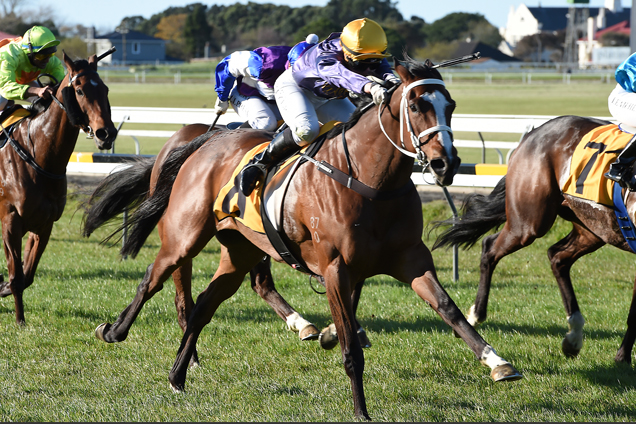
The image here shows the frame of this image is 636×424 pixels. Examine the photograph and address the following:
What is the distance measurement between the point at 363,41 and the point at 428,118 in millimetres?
816

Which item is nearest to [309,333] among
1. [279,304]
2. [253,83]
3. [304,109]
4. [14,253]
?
[279,304]

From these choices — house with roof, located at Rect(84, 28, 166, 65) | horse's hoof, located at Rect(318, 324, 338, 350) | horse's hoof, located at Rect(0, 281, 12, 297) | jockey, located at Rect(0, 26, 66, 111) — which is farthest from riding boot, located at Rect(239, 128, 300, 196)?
house with roof, located at Rect(84, 28, 166, 65)

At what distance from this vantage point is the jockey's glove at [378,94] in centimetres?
338

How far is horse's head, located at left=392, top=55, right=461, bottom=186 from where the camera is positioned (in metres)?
3.04

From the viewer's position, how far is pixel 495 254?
5.44 meters

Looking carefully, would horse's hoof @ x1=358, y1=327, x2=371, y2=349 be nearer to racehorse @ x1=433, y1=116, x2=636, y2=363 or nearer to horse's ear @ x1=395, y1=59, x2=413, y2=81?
racehorse @ x1=433, y1=116, x2=636, y2=363

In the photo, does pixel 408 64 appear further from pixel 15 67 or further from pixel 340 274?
pixel 15 67

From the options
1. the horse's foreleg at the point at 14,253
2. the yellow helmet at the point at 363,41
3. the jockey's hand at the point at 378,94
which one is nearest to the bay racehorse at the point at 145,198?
the horse's foreleg at the point at 14,253

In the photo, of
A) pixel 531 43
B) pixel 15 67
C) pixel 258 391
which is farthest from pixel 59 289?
pixel 531 43

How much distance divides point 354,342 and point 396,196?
0.74 m

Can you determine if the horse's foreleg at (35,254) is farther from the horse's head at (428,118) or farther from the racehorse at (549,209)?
the horse's head at (428,118)

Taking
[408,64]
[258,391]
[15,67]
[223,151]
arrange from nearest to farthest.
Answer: [408,64] → [258,391] → [223,151] → [15,67]

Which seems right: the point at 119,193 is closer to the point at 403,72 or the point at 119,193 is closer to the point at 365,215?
the point at 365,215

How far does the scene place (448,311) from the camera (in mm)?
3359
